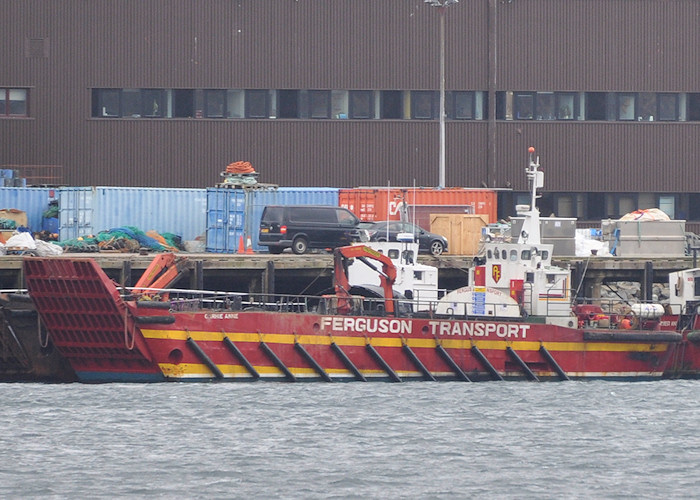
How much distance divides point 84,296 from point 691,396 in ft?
50.3

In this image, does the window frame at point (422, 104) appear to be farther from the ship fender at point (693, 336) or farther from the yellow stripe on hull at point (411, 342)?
the yellow stripe on hull at point (411, 342)

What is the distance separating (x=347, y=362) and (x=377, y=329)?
1099 mm

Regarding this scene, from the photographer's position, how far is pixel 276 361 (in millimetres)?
37094

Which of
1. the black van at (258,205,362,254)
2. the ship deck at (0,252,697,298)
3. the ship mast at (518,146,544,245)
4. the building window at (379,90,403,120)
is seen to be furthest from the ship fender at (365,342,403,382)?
the building window at (379,90,403,120)

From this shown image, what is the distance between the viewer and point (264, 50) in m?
58.0

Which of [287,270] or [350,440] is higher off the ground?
[287,270]

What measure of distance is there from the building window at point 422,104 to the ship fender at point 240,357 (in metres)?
24.0

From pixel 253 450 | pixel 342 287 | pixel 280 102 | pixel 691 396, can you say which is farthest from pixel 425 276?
pixel 280 102

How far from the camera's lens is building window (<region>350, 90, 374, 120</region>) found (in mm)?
58594

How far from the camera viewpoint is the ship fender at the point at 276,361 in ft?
121

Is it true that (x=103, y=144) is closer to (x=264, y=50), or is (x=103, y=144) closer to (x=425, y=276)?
(x=264, y=50)

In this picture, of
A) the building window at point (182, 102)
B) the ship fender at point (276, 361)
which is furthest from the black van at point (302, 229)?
the ship fender at point (276, 361)

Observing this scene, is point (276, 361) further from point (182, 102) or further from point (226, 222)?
point (182, 102)

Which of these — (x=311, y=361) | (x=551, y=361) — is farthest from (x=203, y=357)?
(x=551, y=361)
